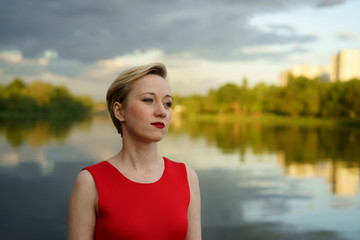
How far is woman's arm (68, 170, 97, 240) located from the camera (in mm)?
1806

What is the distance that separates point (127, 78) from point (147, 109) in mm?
166

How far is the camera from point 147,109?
6.13 ft

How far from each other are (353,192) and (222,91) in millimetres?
111817

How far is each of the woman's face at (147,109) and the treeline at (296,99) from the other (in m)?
65.6

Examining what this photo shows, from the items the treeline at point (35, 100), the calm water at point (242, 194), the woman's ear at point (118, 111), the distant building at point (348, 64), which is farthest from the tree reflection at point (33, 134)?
the distant building at point (348, 64)

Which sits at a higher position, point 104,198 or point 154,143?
point 154,143

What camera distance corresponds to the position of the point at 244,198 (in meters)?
11.0

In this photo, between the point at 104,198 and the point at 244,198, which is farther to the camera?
the point at 244,198

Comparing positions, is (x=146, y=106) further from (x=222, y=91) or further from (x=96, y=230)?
(x=222, y=91)

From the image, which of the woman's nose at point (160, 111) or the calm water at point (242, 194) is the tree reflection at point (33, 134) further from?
the woman's nose at point (160, 111)

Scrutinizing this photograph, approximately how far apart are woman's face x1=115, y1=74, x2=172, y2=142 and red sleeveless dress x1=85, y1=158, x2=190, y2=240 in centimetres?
21

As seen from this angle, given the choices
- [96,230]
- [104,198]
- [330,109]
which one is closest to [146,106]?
[104,198]

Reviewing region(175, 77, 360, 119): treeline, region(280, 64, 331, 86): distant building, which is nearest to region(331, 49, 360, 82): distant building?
region(175, 77, 360, 119): treeline

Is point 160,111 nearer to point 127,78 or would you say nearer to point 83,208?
point 127,78
